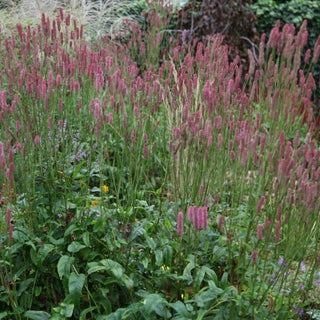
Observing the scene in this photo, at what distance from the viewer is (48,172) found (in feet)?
8.95

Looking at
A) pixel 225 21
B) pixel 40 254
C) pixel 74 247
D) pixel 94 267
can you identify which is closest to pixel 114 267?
pixel 94 267

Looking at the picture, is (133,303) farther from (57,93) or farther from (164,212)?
(57,93)

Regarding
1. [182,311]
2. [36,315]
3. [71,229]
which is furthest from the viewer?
[71,229]

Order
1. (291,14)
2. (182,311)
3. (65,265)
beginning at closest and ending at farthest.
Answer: (182,311)
(65,265)
(291,14)

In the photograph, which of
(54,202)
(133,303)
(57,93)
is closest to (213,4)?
(57,93)

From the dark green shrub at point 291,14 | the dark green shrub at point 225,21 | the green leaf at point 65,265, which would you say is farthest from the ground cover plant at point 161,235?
the dark green shrub at point 291,14

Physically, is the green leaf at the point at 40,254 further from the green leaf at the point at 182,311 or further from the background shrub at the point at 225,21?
the background shrub at the point at 225,21

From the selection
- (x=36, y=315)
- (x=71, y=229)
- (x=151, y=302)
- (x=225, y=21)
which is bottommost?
(x=36, y=315)

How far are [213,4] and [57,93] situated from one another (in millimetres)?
5356

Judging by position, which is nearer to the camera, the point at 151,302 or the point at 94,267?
the point at 151,302

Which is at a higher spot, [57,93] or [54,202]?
[57,93]

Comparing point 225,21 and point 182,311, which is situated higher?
point 225,21

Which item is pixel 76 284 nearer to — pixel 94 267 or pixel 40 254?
pixel 94 267

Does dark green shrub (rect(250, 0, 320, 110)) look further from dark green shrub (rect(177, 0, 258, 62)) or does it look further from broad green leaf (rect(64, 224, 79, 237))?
broad green leaf (rect(64, 224, 79, 237))
